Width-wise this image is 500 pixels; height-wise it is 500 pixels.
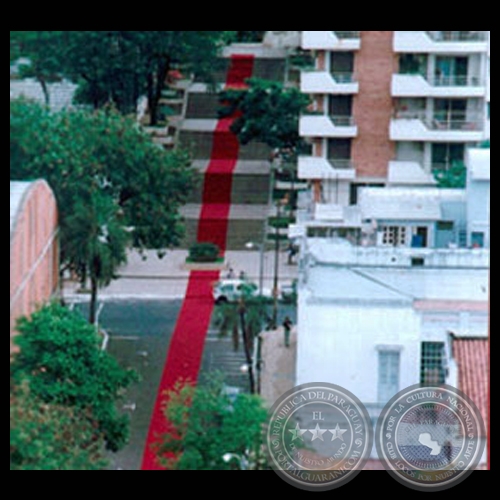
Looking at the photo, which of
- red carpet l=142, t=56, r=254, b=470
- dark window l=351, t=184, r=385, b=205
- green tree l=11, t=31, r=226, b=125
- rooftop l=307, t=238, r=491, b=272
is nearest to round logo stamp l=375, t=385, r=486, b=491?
red carpet l=142, t=56, r=254, b=470

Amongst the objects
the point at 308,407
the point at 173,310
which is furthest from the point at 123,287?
the point at 308,407

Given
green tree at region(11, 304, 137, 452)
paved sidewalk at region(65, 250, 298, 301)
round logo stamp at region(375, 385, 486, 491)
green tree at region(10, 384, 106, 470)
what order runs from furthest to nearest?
paved sidewalk at region(65, 250, 298, 301), green tree at region(11, 304, 137, 452), green tree at region(10, 384, 106, 470), round logo stamp at region(375, 385, 486, 491)

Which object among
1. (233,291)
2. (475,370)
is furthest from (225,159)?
(475,370)

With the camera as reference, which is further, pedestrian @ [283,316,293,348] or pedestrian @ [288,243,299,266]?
pedestrian @ [288,243,299,266]

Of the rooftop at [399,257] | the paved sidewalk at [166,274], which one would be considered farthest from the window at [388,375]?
the paved sidewalk at [166,274]

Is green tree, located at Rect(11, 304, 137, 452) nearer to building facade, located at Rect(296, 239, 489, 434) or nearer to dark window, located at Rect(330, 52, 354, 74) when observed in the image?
building facade, located at Rect(296, 239, 489, 434)

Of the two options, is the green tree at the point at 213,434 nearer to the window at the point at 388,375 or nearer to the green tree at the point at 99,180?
the window at the point at 388,375

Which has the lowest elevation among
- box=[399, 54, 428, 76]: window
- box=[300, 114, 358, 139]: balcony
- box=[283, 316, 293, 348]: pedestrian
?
box=[283, 316, 293, 348]: pedestrian

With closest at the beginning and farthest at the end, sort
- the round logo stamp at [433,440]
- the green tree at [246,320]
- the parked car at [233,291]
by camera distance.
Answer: the round logo stamp at [433,440]
the green tree at [246,320]
the parked car at [233,291]
